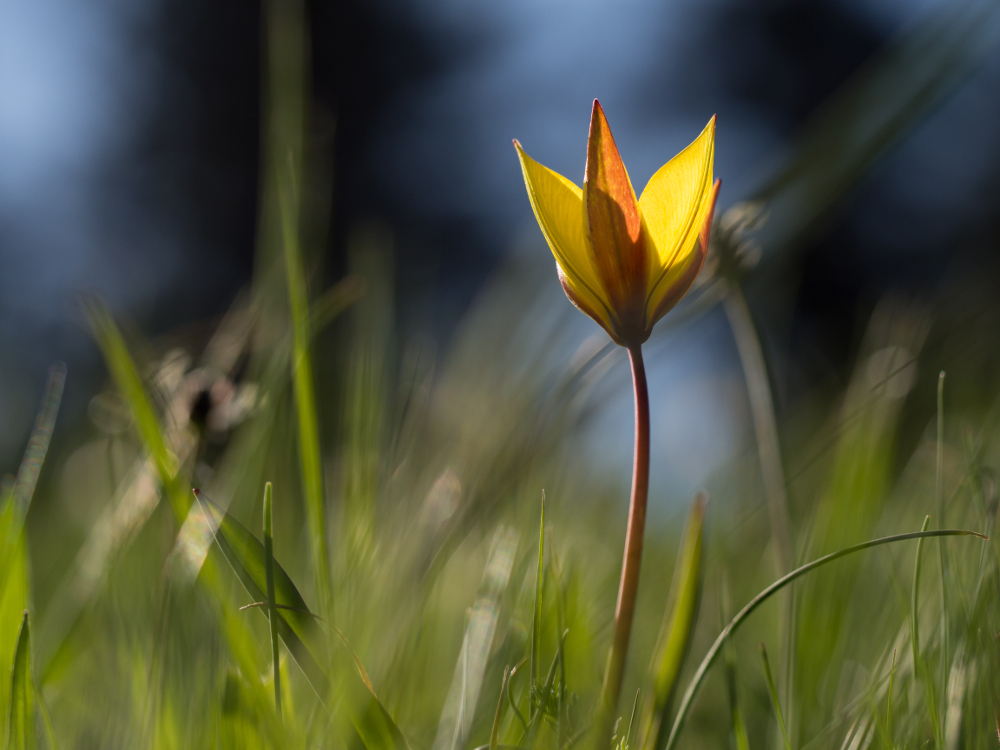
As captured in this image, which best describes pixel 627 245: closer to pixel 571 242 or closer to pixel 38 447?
pixel 571 242

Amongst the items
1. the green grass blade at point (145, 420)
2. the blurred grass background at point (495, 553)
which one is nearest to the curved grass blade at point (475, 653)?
the blurred grass background at point (495, 553)

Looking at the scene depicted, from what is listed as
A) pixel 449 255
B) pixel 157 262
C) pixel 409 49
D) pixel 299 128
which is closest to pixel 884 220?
pixel 449 255

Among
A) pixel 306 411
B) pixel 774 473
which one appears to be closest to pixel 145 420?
pixel 306 411

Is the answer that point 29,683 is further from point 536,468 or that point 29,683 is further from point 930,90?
point 930,90

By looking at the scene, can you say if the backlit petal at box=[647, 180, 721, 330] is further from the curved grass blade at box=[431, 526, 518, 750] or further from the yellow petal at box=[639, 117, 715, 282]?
the curved grass blade at box=[431, 526, 518, 750]

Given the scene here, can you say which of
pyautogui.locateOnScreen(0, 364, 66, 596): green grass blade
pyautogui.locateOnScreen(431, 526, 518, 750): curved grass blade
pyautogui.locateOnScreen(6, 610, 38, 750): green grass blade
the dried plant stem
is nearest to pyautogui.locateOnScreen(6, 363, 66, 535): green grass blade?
pyautogui.locateOnScreen(0, 364, 66, 596): green grass blade

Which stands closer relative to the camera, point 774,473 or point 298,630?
point 298,630
